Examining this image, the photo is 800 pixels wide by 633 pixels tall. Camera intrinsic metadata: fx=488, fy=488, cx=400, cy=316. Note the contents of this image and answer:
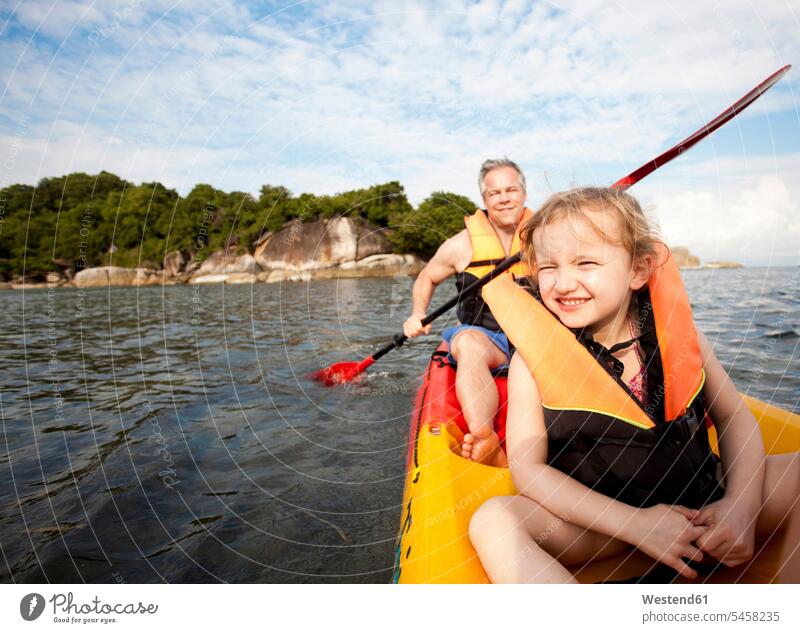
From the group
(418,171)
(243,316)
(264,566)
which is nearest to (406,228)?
(243,316)

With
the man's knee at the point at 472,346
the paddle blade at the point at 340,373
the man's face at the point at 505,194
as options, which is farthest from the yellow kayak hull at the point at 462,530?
the paddle blade at the point at 340,373

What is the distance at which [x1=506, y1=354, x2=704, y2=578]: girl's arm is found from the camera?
142cm

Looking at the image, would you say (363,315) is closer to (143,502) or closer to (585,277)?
(143,502)

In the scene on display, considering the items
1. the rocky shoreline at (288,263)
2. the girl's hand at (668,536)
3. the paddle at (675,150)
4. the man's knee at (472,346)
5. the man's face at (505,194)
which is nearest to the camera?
the girl's hand at (668,536)

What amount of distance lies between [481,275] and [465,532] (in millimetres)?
2632

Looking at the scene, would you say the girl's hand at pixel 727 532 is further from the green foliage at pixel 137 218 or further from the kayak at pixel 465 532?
the green foliage at pixel 137 218

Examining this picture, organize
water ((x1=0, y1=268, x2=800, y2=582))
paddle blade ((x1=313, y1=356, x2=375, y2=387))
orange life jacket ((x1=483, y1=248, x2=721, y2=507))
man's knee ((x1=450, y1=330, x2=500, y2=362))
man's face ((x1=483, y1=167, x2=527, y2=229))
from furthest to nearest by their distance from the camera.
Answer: paddle blade ((x1=313, y1=356, x2=375, y2=387)) < man's face ((x1=483, y1=167, x2=527, y2=229)) < man's knee ((x1=450, y1=330, x2=500, y2=362)) < water ((x1=0, y1=268, x2=800, y2=582)) < orange life jacket ((x1=483, y1=248, x2=721, y2=507))

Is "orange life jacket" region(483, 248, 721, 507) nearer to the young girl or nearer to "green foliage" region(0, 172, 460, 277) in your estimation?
the young girl

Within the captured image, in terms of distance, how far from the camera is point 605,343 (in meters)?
1.81

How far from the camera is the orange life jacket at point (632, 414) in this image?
1544mm

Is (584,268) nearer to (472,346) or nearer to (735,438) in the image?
(735,438)

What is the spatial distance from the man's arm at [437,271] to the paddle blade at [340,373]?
1.04 metres
